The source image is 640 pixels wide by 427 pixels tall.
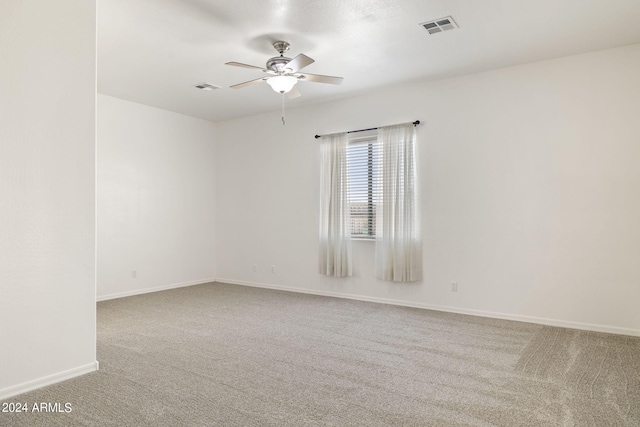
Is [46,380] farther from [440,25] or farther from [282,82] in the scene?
[440,25]

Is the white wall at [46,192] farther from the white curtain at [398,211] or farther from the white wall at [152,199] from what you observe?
the white curtain at [398,211]

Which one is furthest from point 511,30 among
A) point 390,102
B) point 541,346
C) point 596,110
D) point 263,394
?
point 263,394

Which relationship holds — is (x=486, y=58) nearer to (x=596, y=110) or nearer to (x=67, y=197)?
(x=596, y=110)

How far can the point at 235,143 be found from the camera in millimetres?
7215

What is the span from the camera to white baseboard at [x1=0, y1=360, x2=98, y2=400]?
259 centimetres

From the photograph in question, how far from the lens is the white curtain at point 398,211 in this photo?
17.3ft

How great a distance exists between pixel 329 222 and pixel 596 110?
136 inches

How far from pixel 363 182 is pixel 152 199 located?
337 centimetres

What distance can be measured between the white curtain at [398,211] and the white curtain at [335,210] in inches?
21.3

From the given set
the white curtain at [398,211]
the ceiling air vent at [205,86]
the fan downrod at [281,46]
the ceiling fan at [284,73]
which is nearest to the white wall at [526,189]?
the white curtain at [398,211]

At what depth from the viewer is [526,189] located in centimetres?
459

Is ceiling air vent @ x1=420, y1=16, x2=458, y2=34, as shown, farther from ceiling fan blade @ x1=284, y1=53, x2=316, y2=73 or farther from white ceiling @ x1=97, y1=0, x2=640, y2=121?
ceiling fan blade @ x1=284, y1=53, x2=316, y2=73

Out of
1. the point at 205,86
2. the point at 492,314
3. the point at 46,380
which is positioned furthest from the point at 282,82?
the point at 492,314

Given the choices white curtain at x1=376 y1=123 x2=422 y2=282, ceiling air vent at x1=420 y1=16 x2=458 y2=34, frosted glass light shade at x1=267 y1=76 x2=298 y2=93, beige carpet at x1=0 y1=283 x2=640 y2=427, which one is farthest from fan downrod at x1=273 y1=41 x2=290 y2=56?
beige carpet at x1=0 y1=283 x2=640 y2=427
